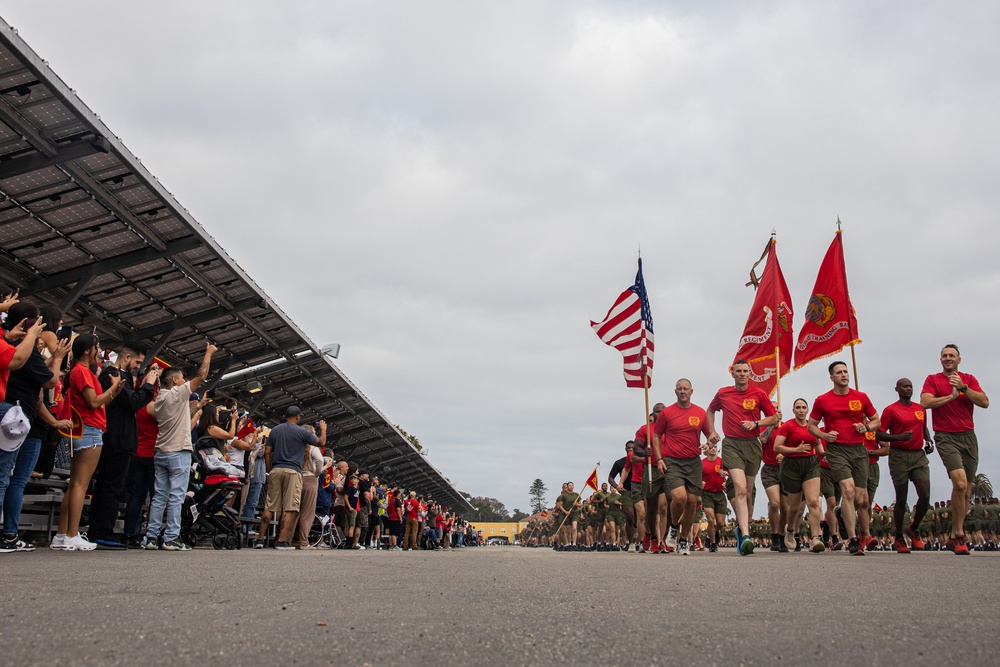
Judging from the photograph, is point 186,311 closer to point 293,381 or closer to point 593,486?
point 293,381

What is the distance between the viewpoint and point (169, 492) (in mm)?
9977

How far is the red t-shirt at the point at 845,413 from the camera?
1137cm

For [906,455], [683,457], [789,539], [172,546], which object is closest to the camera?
[172,546]

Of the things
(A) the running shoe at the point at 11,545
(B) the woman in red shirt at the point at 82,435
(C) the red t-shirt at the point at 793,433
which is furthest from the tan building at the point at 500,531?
(A) the running shoe at the point at 11,545

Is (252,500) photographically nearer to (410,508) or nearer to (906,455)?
(906,455)

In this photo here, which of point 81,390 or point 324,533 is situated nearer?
point 81,390

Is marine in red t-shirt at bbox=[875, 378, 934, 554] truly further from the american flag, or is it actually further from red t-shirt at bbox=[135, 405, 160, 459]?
red t-shirt at bbox=[135, 405, 160, 459]

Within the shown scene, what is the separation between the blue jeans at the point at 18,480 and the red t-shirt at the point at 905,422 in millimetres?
9557

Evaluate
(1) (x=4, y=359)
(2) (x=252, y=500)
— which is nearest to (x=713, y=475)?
(2) (x=252, y=500)

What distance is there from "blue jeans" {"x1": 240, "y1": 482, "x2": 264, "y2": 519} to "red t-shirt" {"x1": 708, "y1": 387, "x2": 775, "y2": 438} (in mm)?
7535

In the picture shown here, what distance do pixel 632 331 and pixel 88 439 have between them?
931 centimetres

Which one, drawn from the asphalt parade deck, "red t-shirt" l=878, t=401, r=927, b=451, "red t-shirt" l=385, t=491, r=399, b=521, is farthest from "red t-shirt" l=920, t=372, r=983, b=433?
"red t-shirt" l=385, t=491, r=399, b=521

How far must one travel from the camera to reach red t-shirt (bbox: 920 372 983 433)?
10391mm


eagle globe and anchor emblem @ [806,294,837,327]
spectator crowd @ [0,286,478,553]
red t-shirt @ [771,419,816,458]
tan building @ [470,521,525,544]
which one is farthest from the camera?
tan building @ [470,521,525,544]
